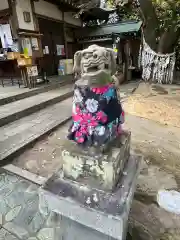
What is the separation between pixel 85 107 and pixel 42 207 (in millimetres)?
1405

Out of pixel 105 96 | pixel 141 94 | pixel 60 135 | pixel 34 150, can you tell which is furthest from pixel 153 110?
pixel 105 96

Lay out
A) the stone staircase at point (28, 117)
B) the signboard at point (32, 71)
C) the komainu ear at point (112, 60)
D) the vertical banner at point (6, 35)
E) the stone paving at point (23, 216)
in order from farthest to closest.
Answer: the vertical banner at point (6, 35), the signboard at point (32, 71), the stone staircase at point (28, 117), the stone paving at point (23, 216), the komainu ear at point (112, 60)

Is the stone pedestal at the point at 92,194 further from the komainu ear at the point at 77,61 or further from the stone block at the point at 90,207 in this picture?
the komainu ear at the point at 77,61

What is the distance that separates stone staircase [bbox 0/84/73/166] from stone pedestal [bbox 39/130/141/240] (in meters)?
1.63

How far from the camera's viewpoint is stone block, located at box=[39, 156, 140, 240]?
1.36 meters

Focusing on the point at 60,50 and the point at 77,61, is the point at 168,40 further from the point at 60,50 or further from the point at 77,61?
the point at 77,61

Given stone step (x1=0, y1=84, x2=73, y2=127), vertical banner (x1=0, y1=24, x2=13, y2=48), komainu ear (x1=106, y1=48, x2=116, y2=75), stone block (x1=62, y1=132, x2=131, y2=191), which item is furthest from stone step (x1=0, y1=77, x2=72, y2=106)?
komainu ear (x1=106, y1=48, x2=116, y2=75)

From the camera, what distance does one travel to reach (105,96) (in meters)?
1.45

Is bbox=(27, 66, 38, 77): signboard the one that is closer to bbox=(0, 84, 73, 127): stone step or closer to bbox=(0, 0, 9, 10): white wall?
bbox=(0, 84, 73, 127): stone step

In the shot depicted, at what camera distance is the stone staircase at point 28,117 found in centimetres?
330

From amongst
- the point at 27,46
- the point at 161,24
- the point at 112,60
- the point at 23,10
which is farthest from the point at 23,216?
the point at 161,24

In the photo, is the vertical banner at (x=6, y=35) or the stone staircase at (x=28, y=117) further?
the vertical banner at (x=6, y=35)

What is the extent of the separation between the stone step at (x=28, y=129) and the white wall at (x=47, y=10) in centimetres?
521

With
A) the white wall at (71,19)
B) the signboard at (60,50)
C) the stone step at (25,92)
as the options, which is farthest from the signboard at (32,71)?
the white wall at (71,19)
